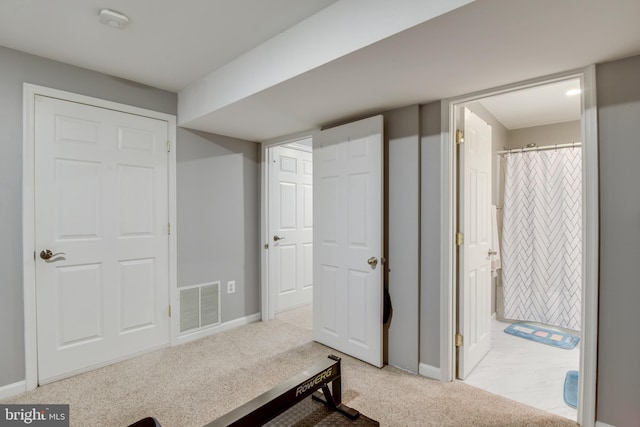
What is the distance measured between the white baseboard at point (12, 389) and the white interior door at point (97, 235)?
4.1 inches

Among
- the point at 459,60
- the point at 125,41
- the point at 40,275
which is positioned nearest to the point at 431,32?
the point at 459,60

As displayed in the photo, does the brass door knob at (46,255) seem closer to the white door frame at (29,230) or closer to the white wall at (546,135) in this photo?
the white door frame at (29,230)

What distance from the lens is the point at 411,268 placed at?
2402mm

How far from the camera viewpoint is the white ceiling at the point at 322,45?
4.42ft

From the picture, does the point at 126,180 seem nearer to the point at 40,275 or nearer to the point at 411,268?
the point at 40,275

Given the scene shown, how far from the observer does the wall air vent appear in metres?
3.01

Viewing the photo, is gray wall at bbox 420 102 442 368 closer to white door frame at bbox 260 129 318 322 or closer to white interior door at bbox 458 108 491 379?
white interior door at bbox 458 108 491 379

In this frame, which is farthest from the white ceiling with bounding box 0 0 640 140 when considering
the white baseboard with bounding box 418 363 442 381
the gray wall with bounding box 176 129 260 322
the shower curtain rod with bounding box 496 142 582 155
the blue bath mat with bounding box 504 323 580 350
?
the blue bath mat with bounding box 504 323 580 350

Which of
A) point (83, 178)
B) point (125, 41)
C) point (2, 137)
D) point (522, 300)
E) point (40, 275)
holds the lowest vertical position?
point (522, 300)

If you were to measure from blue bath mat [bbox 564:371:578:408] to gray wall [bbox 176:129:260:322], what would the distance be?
9.22ft

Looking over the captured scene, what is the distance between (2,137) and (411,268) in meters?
2.94

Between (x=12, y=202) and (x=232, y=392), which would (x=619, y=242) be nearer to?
(x=232, y=392)

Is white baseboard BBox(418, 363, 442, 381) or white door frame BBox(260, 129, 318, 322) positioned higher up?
white door frame BBox(260, 129, 318, 322)

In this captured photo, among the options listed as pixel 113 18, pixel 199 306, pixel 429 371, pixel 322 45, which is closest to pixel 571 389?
pixel 429 371
